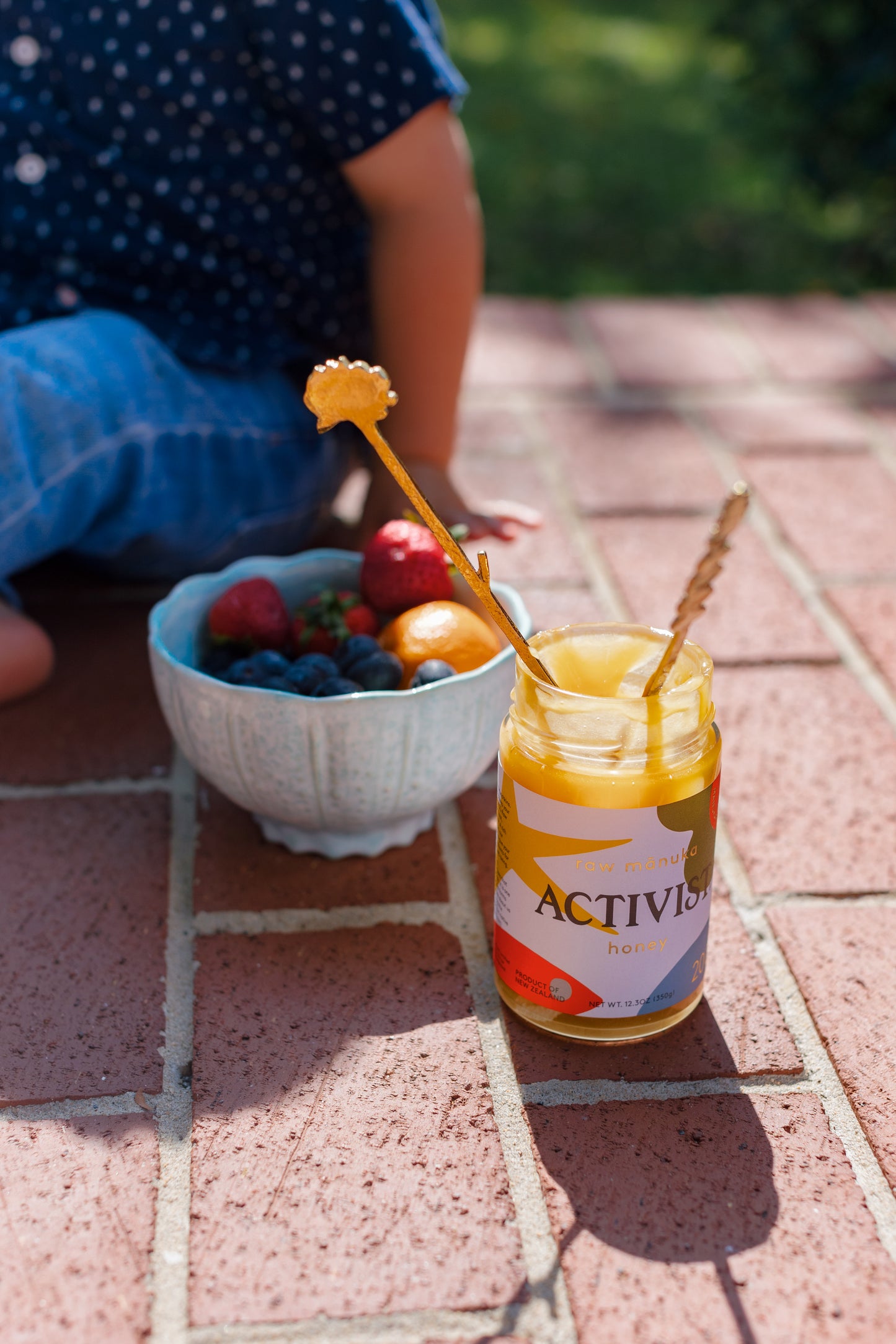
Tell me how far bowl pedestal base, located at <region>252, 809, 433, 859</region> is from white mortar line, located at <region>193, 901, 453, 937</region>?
0.21 feet

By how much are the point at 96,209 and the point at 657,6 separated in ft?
13.4

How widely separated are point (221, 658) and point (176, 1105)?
374mm

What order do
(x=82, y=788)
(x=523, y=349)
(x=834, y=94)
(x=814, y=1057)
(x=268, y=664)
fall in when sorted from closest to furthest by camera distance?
1. (x=814, y=1057)
2. (x=268, y=664)
3. (x=82, y=788)
4. (x=523, y=349)
5. (x=834, y=94)

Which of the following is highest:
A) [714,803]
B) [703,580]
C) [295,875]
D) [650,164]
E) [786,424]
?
[703,580]

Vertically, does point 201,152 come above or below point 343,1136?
above

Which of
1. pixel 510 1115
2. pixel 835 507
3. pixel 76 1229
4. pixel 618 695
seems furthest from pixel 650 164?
pixel 76 1229

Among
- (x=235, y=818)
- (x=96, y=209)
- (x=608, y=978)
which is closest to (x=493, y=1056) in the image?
(x=608, y=978)

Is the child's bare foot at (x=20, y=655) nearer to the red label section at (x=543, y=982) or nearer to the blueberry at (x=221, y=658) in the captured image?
the blueberry at (x=221, y=658)

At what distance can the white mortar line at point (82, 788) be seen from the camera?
4.02 feet

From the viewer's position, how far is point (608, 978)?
88 centimetres

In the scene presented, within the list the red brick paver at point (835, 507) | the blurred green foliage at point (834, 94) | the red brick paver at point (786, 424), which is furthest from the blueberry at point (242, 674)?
the blurred green foliage at point (834, 94)

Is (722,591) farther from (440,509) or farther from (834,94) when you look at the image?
(834,94)

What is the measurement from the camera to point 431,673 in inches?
40.6

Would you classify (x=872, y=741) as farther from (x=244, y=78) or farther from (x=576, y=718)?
Answer: (x=244, y=78)
